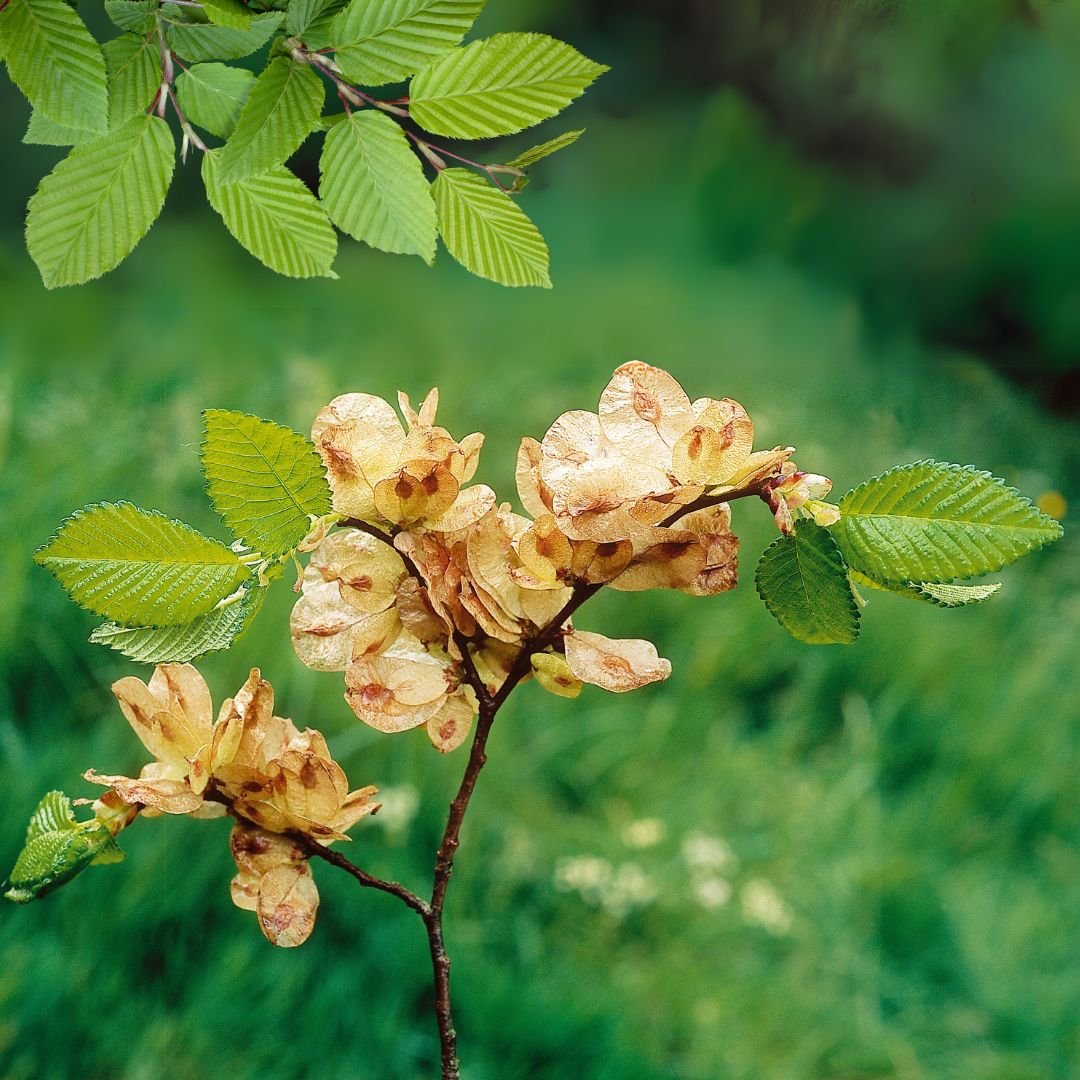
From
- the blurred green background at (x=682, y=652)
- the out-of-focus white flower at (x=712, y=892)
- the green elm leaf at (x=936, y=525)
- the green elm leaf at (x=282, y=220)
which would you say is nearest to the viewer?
the green elm leaf at (x=936, y=525)

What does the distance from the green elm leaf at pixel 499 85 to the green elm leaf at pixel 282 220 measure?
0.04m

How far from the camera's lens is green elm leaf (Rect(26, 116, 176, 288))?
1.06ft

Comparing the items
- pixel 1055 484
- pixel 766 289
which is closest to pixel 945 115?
pixel 766 289

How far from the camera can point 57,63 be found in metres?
0.30

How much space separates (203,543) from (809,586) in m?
0.13

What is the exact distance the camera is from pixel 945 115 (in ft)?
3.69

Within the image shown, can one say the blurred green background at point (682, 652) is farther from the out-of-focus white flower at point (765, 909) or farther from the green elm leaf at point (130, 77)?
the green elm leaf at point (130, 77)

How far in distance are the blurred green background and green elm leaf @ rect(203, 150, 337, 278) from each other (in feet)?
1.68

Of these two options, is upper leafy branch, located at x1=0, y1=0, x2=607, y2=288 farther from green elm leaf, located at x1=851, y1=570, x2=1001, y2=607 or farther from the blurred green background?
the blurred green background

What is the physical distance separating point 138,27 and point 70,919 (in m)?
0.56

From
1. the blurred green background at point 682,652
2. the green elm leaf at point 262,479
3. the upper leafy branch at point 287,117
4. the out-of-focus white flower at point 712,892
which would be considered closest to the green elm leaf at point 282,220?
the upper leafy branch at point 287,117

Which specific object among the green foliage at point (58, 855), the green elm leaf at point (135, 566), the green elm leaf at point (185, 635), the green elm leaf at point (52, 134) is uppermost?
the green elm leaf at point (52, 134)

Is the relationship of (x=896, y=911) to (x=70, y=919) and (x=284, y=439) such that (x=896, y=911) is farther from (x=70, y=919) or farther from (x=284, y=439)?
(x=284, y=439)

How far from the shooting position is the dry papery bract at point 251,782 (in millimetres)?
272
